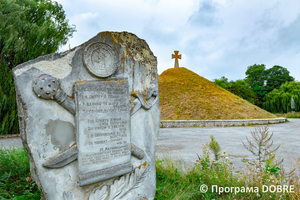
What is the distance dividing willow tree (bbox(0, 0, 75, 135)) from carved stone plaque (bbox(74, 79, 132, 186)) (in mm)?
10302

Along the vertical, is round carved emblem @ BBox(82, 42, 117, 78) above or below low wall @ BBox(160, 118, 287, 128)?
above

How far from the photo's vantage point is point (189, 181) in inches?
138

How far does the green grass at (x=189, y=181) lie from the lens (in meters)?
2.82

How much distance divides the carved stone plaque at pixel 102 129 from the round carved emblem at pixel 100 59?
0.47 feet

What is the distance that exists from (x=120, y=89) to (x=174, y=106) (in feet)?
49.8

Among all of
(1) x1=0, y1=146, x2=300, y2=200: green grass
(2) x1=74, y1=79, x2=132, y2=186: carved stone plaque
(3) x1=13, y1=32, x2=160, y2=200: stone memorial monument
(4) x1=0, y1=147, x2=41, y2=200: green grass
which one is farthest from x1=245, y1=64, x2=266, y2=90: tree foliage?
(4) x1=0, y1=147, x2=41, y2=200: green grass

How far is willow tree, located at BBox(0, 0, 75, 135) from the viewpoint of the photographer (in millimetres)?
10594

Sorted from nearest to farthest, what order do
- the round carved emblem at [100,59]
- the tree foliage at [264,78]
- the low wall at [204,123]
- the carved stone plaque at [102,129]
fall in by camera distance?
the carved stone plaque at [102,129] → the round carved emblem at [100,59] → the low wall at [204,123] → the tree foliage at [264,78]

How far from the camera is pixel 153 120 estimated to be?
314 centimetres

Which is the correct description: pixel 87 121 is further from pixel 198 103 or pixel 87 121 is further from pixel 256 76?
pixel 256 76

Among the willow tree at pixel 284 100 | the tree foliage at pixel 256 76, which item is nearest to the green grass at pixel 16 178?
the willow tree at pixel 284 100

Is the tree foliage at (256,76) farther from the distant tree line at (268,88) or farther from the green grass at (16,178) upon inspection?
the green grass at (16,178)

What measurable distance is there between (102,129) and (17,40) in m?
10.9

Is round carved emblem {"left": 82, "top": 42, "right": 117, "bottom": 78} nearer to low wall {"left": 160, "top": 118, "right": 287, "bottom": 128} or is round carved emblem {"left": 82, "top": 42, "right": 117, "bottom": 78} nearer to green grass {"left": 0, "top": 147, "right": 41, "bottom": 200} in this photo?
green grass {"left": 0, "top": 147, "right": 41, "bottom": 200}
